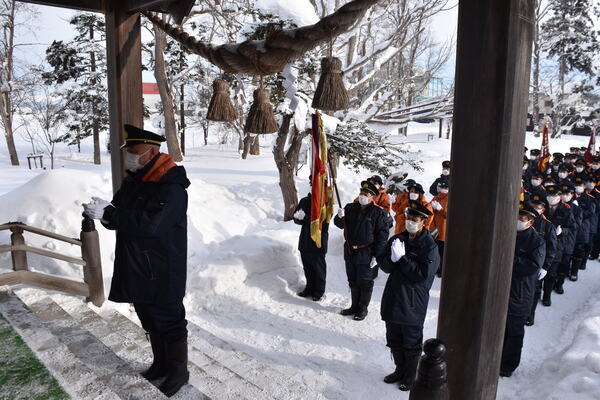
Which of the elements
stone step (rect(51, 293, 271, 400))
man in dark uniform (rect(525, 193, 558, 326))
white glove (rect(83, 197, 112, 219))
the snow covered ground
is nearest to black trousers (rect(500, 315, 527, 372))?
the snow covered ground

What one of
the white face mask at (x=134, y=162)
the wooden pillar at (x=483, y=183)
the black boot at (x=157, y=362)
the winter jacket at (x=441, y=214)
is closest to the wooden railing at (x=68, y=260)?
the black boot at (x=157, y=362)

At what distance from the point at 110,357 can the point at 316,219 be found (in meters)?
3.16

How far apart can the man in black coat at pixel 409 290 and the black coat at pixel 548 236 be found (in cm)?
267

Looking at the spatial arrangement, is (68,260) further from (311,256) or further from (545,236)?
(545,236)

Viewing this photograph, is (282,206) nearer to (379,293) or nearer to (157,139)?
(379,293)

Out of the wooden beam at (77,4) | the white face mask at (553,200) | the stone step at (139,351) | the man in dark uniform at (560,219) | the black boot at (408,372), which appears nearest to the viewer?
the stone step at (139,351)

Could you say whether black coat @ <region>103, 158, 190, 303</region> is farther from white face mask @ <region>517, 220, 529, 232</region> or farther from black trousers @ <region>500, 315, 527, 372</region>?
white face mask @ <region>517, 220, 529, 232</region>

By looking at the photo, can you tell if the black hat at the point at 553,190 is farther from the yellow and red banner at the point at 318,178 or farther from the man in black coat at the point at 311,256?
the yellow and red banner at the point at 318,178

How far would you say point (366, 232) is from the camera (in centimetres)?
593

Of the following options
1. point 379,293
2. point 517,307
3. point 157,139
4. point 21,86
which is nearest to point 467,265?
point 157,139

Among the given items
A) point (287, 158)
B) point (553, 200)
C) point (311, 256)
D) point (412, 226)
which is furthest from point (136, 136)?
point (287, 158)

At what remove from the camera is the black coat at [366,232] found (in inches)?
233

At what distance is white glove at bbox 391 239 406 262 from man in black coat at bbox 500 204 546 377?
1.42m

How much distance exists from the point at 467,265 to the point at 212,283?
15.7 ft
